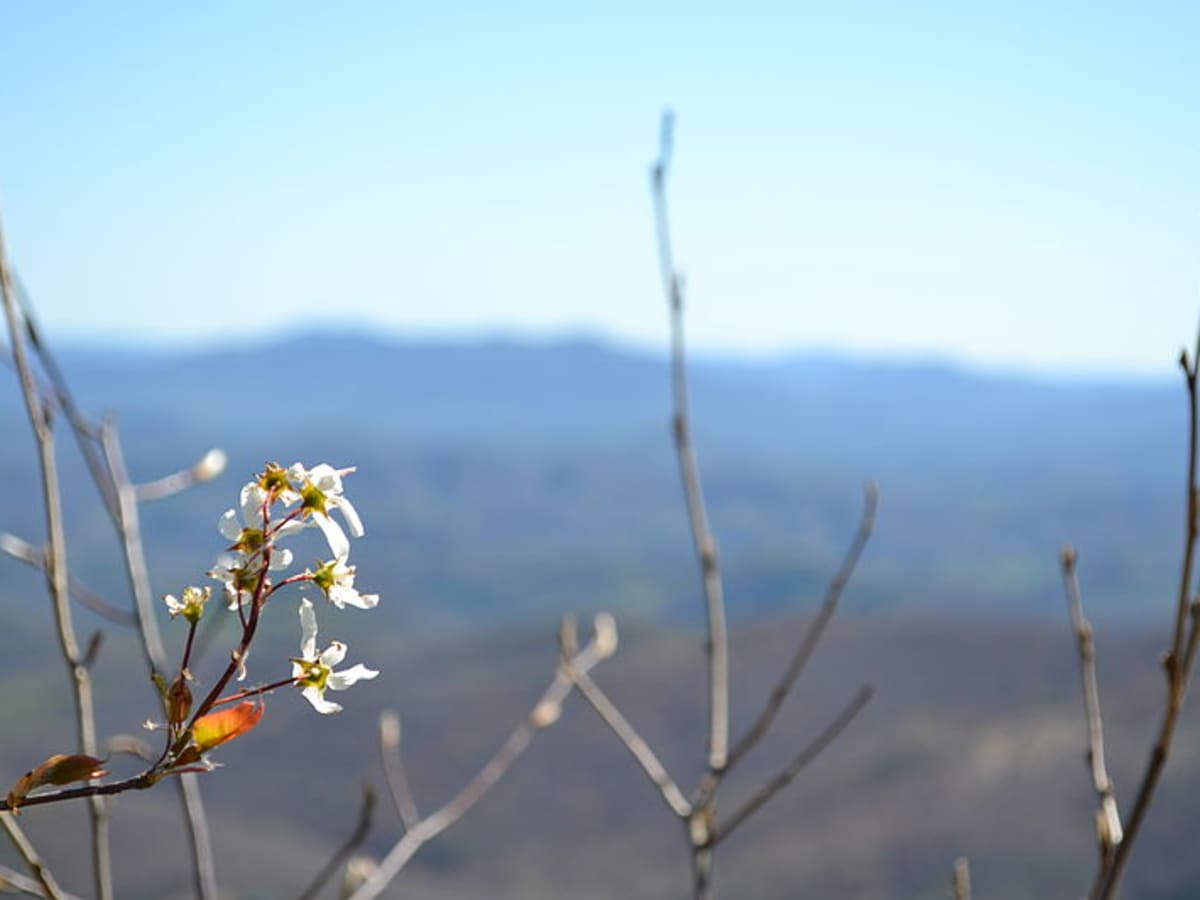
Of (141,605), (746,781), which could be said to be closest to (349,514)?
(141,605)

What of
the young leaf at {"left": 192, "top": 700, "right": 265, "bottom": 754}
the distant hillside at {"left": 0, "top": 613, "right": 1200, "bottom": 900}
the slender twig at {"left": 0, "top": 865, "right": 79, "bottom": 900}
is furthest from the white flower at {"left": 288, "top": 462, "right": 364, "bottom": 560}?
the distant hillside at {"left": 0, "top": 613, "right": 1200, "bottom": 900}

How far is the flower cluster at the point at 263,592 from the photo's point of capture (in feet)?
2.68

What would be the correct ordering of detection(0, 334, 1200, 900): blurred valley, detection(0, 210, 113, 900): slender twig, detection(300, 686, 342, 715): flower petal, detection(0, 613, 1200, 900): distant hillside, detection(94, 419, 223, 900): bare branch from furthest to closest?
1. detection(0, 334, 1200, 900): blurred valley
2. detection(0, 613, 1200, 900): distant hillside
3. detection(94, 419, 223, 900): bare branch
4. detection(0, 210, 113, 900): slender twig
5. detection(300, 686, 342, 715): flower petal

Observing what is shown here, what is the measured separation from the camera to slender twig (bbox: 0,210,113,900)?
1523mm

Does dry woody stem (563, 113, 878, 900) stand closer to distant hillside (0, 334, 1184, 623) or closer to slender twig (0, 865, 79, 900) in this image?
slender twig (0, 865, 79, 900)

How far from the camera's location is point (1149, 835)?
80.2 feet

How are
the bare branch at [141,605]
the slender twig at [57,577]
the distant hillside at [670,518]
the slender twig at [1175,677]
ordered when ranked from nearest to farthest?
the slender twig at [1175,677] → the slender twig at [57,577] → the bare branch at [141,605] → the distant hillside at [670,518]

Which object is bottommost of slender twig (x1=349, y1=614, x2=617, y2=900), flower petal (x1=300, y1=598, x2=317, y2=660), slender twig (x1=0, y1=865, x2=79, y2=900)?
slender twig (x1=349, y1=614, x2=617, y2=900)

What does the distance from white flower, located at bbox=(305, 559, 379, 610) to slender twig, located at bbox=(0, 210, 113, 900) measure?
746 millimetres

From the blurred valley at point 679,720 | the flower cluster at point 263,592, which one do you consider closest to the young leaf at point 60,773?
the flower cluster at point 263,592

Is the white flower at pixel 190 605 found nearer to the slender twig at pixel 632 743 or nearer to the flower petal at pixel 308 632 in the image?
the flower petal at pixel 308 632

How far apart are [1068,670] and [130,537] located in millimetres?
41709

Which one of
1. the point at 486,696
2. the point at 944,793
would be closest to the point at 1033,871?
the point at 944,793

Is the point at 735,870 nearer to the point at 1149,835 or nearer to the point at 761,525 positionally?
the point at 1149,835
